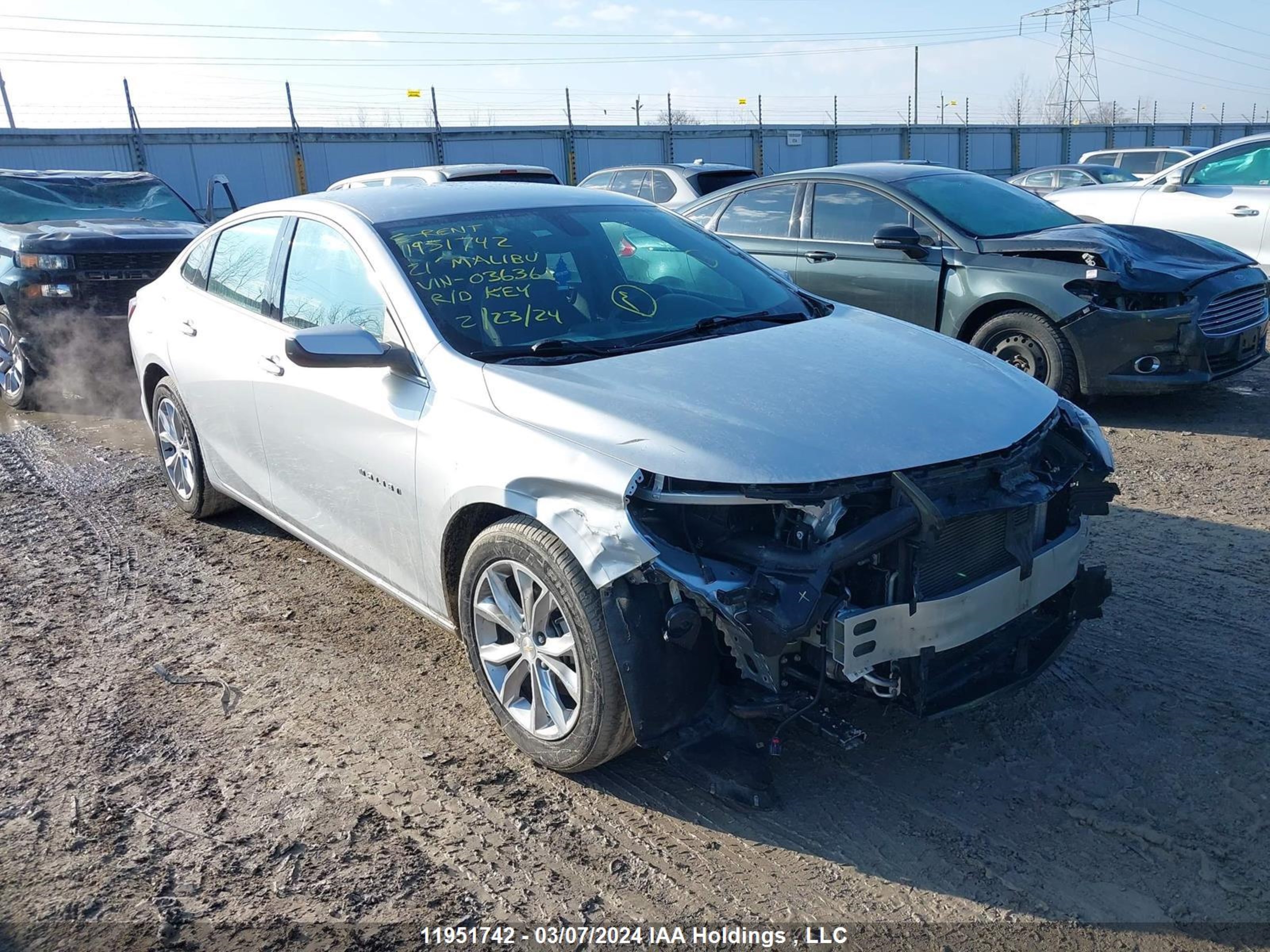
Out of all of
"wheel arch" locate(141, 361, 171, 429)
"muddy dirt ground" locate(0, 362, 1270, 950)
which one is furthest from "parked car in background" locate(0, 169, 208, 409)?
"muddy dirt ground" locate(0, 362, 1270, 950)

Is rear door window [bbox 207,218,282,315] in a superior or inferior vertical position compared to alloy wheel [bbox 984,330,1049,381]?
superior

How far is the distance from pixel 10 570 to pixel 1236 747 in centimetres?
541

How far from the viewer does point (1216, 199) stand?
9562 mm

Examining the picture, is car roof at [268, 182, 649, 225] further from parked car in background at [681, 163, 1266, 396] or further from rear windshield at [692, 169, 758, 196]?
rear windshield at [692, 169, 758, 196]

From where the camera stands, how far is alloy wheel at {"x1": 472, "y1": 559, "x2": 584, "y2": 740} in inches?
124

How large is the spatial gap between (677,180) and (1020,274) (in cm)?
555

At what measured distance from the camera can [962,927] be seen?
2598 mm

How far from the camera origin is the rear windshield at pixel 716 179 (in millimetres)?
11367

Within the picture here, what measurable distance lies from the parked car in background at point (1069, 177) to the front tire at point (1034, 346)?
11.9 metres

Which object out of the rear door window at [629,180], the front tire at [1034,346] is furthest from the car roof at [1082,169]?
the front tire at [1034,346]

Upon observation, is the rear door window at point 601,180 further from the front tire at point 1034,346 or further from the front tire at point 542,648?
the front tire at point 542,648

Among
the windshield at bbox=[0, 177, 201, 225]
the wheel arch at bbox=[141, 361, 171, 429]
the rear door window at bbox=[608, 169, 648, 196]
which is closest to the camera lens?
the wheel arch at bbox=[141, 361, 171, 429]

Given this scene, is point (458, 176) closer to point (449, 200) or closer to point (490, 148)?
point (449, 200)

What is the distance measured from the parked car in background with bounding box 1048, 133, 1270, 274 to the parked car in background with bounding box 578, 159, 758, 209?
3775 millimetres
